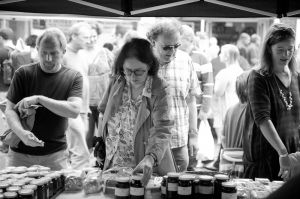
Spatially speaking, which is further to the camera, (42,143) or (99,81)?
(99,81)

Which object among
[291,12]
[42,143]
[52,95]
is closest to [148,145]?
[42,143]

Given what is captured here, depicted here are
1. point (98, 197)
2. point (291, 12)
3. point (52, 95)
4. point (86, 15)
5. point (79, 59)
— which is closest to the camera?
point (98, 197)

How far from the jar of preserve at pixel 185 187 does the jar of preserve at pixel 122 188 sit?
25 centimetres

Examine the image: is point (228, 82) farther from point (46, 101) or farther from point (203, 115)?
point (46, 101)

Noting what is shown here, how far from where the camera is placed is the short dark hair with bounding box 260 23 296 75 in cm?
270

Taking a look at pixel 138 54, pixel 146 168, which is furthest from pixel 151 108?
pixel 146 168

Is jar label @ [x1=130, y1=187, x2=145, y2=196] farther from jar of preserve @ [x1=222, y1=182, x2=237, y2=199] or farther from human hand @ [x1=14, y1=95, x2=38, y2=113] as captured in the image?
human hand @ [x1=14, y1=95, x2=38, y2=113]

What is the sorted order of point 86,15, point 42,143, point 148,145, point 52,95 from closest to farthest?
point 148,145
point 42,143
point 52,95
point 86,15

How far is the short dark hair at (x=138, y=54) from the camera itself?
95.6 inches

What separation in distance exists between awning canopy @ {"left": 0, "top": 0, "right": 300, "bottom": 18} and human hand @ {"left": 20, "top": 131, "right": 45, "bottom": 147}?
1.06 metres

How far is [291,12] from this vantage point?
3209mm

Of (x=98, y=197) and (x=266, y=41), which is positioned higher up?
(x=266, y=41)

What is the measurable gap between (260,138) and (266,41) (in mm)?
625

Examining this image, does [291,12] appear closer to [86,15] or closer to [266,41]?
[266,41]
